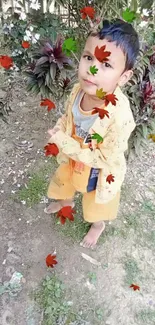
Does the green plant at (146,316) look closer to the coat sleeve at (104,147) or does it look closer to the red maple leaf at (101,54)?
the coat sleeve at (104,147)

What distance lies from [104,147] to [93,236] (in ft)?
2.60

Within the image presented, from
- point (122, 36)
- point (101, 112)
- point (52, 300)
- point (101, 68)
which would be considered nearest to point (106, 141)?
point (101, 112)

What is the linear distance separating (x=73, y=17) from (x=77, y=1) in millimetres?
484

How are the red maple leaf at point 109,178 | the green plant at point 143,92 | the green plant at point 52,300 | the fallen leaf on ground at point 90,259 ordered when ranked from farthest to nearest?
1. the green plant at point 143,92
2. the fallen leaf on ground at point 90,259
3. the green plant at point 52,300
4. the red maple leaf at point 109,178

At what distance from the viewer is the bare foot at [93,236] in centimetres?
239

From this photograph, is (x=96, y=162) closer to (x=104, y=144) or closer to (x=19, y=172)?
(x=104, y=144)

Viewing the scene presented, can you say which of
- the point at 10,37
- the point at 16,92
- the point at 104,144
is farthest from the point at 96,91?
the point at 16,92

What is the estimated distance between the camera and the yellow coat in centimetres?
173

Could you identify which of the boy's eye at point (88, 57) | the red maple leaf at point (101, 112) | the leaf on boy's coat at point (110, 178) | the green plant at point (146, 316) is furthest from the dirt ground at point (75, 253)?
the boy's eye at point (88, 57)

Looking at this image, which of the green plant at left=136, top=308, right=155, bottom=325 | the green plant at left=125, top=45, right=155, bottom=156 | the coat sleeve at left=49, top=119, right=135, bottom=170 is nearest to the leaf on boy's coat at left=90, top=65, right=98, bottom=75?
the coat sleeve at left=49, top=119, right=135, bottom=170

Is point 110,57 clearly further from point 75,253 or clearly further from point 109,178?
point 75,253

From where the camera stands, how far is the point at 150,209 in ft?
8.66

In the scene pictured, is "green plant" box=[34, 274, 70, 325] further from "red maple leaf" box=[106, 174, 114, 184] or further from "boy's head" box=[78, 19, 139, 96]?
"boy's head" box=[78, 19, 139, 96]

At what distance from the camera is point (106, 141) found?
176cm
